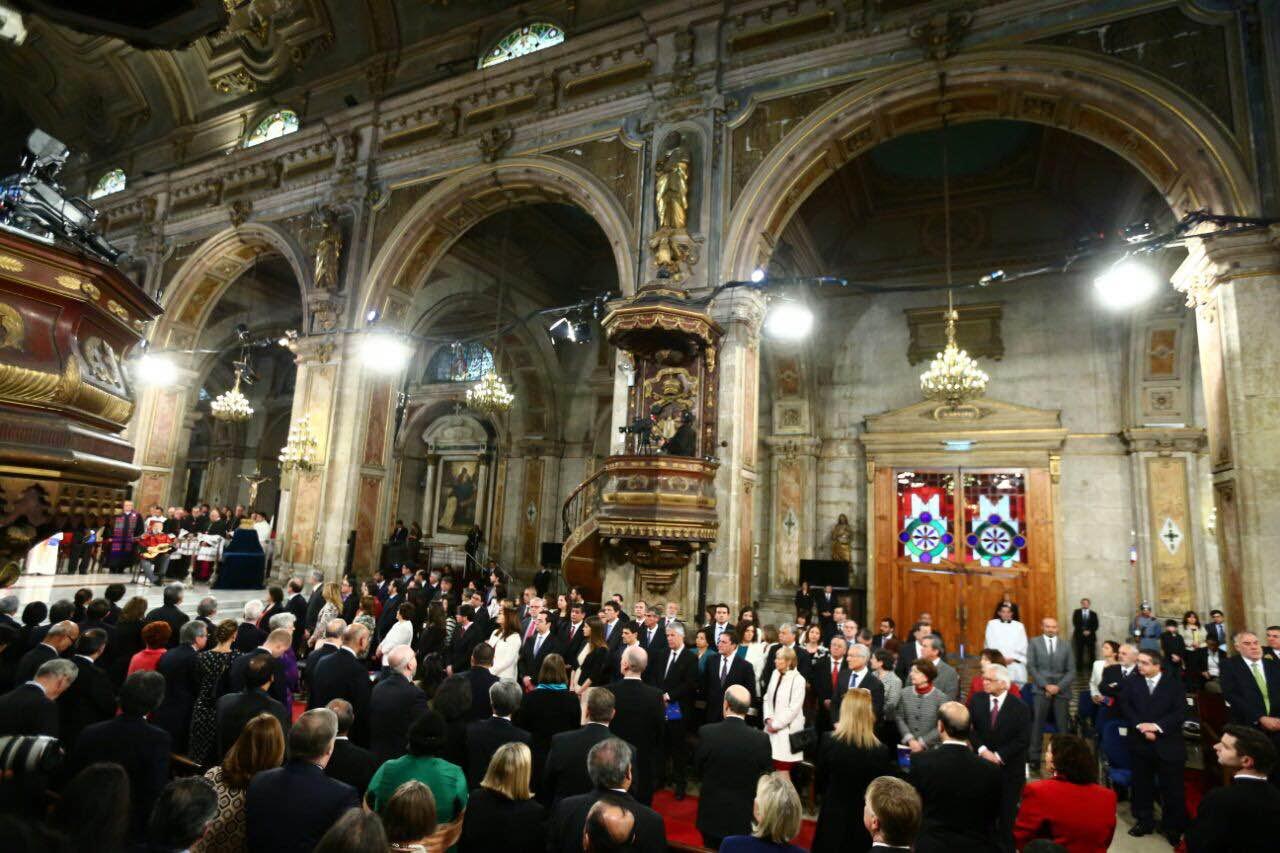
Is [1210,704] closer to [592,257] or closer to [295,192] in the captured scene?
[592,257]

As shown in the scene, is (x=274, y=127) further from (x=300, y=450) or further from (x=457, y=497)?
(x=457, y=497)

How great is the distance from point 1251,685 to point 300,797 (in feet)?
20.1

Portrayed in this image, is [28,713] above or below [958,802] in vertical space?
above

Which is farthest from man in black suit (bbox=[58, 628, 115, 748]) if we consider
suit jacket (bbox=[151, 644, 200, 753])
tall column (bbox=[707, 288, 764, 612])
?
tall column (bbox=[707, 288, 764, 612])

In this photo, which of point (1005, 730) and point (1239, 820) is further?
point (1005, 730)

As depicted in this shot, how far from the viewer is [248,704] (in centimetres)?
339

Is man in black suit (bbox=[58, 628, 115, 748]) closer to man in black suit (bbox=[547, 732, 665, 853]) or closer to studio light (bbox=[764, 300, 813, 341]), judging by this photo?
man in black suit (bbox=[547, 732, 665, 853])

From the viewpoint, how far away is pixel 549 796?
10.7ft

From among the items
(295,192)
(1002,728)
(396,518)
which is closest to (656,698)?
(1002,728)

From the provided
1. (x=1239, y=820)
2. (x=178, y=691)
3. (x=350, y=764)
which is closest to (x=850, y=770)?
(x=1239, y=820)

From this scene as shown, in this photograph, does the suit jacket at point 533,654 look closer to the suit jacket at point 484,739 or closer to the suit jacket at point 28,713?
the suit jacket at point 484,739

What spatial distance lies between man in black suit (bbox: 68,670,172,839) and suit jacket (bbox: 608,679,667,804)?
2.24 m

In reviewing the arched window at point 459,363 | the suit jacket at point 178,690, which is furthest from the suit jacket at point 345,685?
the arched window at point 459,363

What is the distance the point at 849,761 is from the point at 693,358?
5.85 metres
